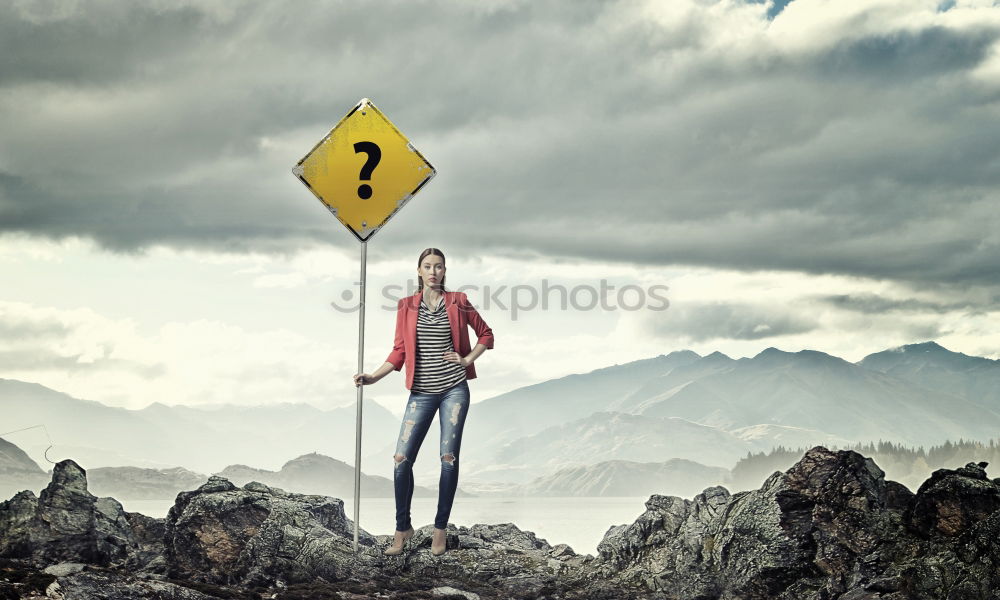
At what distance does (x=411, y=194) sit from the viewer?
1190 centimetres

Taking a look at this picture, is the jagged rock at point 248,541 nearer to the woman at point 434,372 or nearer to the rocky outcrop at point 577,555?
the rocky outcrop at point 577,555

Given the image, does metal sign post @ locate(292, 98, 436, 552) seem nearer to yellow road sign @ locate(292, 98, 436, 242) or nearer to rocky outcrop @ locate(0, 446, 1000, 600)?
yellow road sign @ locate(292, 98, 436, 242)

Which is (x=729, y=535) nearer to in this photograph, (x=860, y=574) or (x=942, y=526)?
(x=860, y=574)

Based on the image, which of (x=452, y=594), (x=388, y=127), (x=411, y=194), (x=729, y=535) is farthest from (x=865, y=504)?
(x=388, y=127)

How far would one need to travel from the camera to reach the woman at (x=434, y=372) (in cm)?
1170

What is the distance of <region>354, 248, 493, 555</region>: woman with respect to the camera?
1170 centimetres

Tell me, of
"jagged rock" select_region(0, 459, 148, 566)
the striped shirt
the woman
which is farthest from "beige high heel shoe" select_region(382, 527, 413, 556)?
"jagged rock" select_region(0, 459, 148, 566)

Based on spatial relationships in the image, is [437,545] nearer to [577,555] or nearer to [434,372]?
[577,555]

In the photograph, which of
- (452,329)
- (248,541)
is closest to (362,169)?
(452,329)

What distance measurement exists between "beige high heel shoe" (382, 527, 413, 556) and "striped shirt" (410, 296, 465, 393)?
206 cm

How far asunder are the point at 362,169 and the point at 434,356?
2.82 metres

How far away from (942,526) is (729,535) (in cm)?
234

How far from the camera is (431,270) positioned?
39.0ft

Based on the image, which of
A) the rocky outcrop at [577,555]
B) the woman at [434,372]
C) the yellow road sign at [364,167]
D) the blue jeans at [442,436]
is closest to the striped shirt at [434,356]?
the woman at [434,372]
